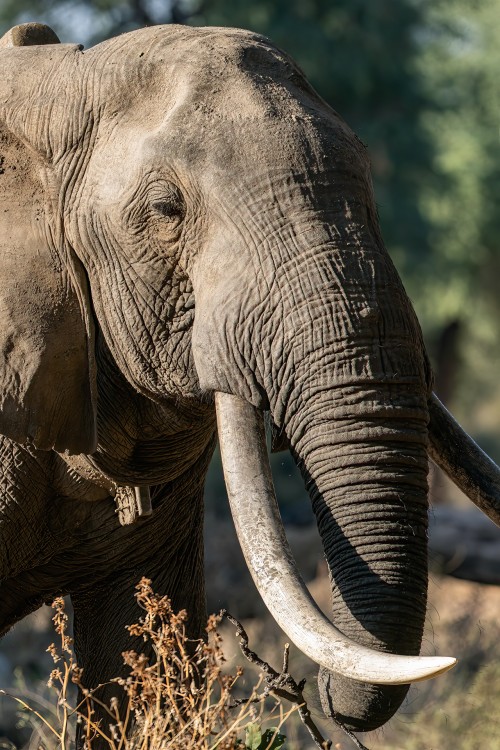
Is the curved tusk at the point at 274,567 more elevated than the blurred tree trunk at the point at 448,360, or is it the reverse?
the curved tusk at the point at 274,567

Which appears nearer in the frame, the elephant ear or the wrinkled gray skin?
the wrinkled gray skin

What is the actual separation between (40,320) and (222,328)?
58cm

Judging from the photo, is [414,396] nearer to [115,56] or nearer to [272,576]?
[272,576]

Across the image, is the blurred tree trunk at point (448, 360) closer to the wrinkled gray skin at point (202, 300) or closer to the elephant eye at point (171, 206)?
the wrinkled gray skin at point (202, 300)

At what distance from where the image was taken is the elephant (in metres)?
3.05

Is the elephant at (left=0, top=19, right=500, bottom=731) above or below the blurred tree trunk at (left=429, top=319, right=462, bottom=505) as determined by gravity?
above

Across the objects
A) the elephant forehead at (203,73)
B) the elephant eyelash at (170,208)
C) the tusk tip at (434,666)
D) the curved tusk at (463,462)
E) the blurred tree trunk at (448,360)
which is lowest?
the blurred tree trunk at (448,360)

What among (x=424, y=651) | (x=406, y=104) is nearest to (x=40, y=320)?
(x=424, y=651)

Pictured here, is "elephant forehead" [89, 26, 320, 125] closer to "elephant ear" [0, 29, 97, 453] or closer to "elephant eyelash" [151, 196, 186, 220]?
"elephant eyelash" [151, 196, 186, 220]

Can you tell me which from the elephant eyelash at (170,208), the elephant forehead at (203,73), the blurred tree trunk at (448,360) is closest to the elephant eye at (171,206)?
the elephant eyelash at (170,208)

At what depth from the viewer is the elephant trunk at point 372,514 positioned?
3004 millimetres

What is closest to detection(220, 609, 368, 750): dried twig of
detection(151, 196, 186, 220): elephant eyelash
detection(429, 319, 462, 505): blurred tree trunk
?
detection(151, 196, 186, 220): elephant eyelash

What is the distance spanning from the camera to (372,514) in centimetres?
304

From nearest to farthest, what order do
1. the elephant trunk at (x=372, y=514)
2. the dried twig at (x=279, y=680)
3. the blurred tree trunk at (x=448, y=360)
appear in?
the elephant trunk at (x=372, y=514) → the dried twig at (x=279, y=680) → the blurred tree trunk at (x=448, y=360)
